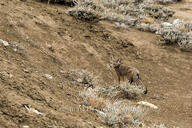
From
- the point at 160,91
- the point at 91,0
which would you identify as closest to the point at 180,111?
the point at 160,91

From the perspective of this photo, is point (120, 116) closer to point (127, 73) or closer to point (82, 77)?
point (82, 77)

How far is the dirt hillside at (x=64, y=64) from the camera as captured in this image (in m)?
3.69

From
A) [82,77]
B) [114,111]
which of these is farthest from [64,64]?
[114,111]

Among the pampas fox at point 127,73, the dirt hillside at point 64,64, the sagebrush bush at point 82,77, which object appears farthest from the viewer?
the pampas fox at point 127,73

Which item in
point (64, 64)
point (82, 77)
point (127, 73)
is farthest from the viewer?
point (64, 64)

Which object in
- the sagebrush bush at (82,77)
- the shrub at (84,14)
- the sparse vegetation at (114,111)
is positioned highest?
the shrub at (84,14)

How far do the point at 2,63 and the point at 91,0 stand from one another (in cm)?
584

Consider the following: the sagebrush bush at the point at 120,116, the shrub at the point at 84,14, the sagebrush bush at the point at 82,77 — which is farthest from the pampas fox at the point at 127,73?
the shrub at the point at 84,14

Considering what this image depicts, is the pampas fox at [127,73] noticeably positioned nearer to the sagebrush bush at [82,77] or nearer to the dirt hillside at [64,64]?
the dirt hillside at [64,64]

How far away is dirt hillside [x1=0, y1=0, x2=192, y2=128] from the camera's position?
145 inches

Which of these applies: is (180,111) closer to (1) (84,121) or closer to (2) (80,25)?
(1) (84,121)

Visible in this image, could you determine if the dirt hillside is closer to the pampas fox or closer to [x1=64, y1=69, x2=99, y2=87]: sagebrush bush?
[x1=64, y1=69, x2=99, y2=87]: sagebrush bush

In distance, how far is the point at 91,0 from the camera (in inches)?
392

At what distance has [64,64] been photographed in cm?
659
